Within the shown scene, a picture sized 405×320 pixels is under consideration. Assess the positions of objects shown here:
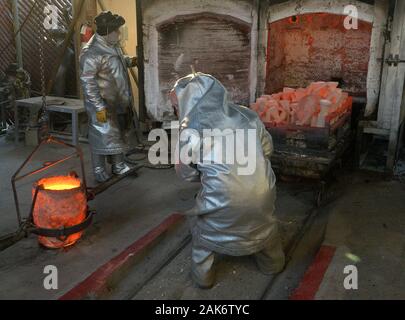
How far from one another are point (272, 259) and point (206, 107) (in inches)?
63.5

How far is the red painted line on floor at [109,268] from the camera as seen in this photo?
13.2ft

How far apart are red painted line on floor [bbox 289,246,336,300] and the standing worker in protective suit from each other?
11.9 ft

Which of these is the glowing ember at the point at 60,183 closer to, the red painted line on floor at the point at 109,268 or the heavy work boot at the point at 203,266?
the red painted line on floor at the point at 109,268

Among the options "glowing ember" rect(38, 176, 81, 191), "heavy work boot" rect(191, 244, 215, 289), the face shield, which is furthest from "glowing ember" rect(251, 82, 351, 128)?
"glowing ember" rect(38, 176, 81, 191)

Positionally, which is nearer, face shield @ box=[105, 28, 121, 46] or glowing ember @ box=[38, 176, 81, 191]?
glowing ember @ box=[38, 176, 81, 191]

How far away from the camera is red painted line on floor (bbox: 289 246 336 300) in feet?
12.6

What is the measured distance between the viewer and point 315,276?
409 centimetres

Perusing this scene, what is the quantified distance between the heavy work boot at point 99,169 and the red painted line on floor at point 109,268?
1881 mm

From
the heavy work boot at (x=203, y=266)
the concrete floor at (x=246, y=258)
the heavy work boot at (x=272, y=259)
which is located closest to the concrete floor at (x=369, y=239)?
the concrete floor at (x=246, y=258)

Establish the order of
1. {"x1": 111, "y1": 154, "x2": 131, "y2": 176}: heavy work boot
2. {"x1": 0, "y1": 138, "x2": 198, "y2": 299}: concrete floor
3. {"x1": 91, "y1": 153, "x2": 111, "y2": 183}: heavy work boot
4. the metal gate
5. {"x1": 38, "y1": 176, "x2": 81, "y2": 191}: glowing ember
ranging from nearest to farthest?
{"x1": 0, "y1": 138, "x2": 198, "y2": 299}: concrete floor
{"x1": 38, "y1": 176, "x2": 81, "y2": 191}: glowing ember
{"x1": 91, "y1": 153, "x2": 111, "y2": 183}: heavy work boot
{"x1": 111, "y1": 154, "x2": 131, "y2": 176}: heavy work boot
the metal gate

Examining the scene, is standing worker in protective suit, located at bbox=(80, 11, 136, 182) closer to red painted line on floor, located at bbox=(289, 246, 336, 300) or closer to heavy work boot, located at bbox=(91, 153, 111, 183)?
heavy work boot, located at bbox=(91, 153, 111, 183)

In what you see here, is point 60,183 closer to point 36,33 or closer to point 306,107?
point 306,107

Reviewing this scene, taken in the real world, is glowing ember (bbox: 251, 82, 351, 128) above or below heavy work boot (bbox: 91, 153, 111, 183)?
above
